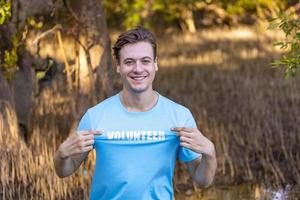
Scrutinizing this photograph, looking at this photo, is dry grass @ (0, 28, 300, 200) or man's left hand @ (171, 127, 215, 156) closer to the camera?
man's left hand @ (171, 127, 215, 156)

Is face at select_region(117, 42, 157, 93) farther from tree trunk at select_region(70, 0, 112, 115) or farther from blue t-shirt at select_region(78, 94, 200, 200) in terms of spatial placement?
tree trunk at select_region(70, 0, 112, 115)

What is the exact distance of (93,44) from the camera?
5.61m

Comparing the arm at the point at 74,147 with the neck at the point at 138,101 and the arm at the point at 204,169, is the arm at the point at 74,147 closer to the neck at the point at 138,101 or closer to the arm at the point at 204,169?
the neck at the point at 138,101

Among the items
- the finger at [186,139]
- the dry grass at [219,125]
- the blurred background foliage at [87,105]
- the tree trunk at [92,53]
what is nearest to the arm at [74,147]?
the finger at [186,139]

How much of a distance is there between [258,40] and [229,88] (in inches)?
149

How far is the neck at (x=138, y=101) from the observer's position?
274 centimetres

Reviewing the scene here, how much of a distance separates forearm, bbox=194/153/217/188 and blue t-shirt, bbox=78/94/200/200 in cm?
9

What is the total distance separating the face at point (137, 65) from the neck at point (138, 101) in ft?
0.06

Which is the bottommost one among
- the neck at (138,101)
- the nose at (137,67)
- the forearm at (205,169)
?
the forearm at (205,169)

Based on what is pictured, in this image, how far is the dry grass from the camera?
4.86 m

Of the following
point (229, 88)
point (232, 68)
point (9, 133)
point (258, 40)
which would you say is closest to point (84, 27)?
point (9, 133)

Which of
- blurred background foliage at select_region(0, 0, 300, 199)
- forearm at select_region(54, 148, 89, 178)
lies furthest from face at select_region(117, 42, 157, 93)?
blurred background foliage at select_region(0, 0, 300, 199)

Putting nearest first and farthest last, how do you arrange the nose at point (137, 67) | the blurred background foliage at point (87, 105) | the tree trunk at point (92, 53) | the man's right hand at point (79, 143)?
the man's right hand at point (79, 143), the nose at point (137, 67), the blurred background foliage at point (87, 105), the tree trunk at point (92, 53)

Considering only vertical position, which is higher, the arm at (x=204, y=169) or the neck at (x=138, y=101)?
the neck at (x=138, y=101)
